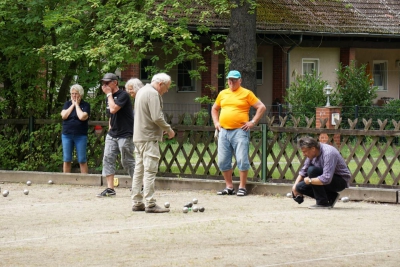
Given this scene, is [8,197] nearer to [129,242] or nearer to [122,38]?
[122,38]

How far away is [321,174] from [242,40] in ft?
23.4

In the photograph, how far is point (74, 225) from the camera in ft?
36.3

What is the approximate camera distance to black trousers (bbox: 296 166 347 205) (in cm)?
1238

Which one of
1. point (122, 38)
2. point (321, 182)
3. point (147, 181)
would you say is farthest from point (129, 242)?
point (122, 38)

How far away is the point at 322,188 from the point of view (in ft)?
41.0

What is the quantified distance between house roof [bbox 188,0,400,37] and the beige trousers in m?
19.5

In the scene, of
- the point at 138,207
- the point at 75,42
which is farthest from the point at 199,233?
the point at 75,42

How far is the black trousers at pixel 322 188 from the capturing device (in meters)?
12.4

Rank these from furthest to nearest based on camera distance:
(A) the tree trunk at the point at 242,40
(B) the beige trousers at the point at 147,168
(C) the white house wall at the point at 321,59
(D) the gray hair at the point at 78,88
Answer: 1. (C) the white house wall at the point at 321,59
2. (A) the tree trunk at the point at 242,40
3. (D) the gray hair at the point at 78,88
4. (B) the beige trousers at the point at 147,168

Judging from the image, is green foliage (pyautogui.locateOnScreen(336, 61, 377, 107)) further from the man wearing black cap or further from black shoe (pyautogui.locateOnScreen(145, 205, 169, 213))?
black shoe (pyautogui.locateOnScreen(145, 205, 169, 213))

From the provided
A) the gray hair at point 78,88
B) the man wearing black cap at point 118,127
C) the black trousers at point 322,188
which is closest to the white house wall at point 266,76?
the gray hair at point 78,88

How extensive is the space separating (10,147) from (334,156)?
836cm

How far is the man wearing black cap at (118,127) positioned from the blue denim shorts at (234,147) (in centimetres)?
150

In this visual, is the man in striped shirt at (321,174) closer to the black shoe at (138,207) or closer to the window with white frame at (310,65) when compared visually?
the black shoe at (138,207)
